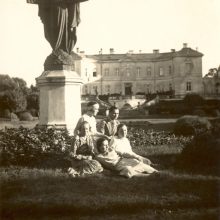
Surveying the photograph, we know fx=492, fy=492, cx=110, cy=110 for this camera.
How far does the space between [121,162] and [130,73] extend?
235ft

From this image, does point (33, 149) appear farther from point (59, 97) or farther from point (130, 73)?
point (130, 73)

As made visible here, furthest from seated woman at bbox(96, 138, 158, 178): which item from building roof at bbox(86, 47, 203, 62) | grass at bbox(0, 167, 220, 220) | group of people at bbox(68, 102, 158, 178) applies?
building roof at bbox(86, 47, 203, 62)

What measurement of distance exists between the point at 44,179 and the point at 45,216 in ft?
6.72

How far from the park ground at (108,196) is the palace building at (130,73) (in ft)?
220

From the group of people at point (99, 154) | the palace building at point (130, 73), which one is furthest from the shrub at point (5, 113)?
the palace building at point (130, 73)

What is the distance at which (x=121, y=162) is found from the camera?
8.52 meters

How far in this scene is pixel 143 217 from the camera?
5.85 metres

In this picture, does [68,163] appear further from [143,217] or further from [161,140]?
[161,140]

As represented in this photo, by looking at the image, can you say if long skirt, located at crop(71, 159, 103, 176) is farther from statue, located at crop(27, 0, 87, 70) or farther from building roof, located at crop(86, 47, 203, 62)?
building roof, located at crop(86, 47, 203, 62)

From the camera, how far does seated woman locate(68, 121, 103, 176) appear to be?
8.44m

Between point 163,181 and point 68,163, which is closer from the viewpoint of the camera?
point 163,181

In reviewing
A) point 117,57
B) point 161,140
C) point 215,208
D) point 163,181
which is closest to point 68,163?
point 163,181

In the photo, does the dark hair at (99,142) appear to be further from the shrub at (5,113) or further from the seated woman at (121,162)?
the shrub at (5,113)

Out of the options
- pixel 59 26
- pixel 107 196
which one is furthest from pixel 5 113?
pixel 107 196
